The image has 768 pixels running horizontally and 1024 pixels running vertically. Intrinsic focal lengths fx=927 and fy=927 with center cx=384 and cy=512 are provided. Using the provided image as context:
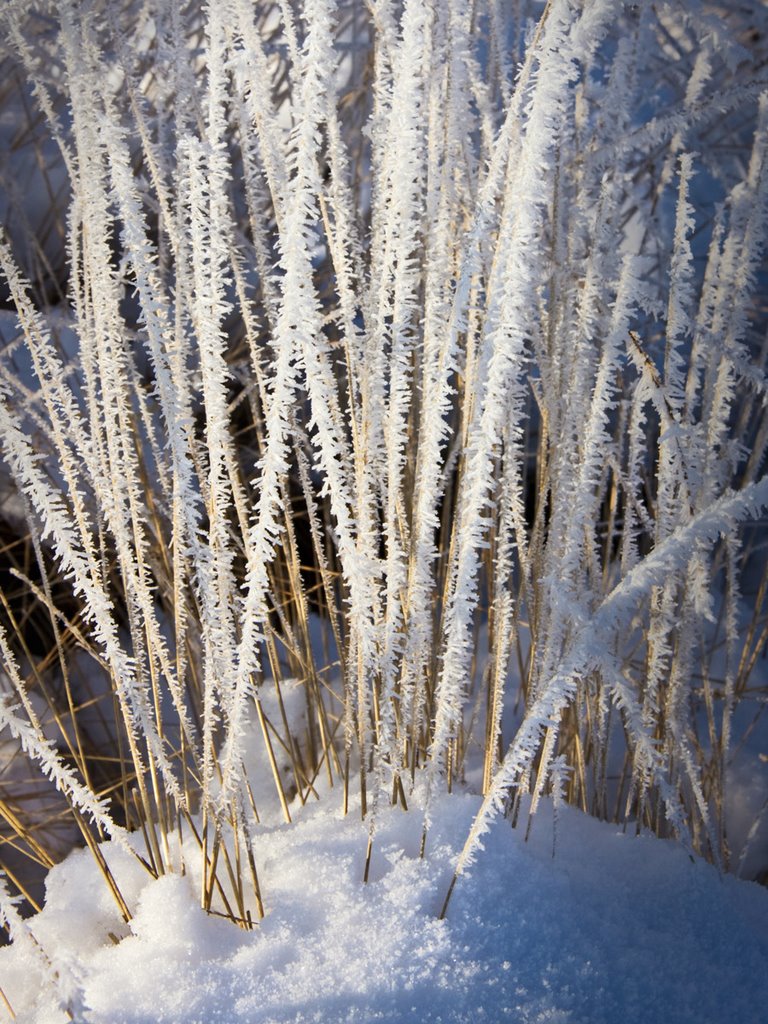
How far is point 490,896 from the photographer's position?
838 millimetres

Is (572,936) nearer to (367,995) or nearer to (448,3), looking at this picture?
(367,995)

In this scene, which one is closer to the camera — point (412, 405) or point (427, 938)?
point (427, 938)

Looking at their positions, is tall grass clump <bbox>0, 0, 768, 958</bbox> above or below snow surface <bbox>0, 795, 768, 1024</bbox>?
above

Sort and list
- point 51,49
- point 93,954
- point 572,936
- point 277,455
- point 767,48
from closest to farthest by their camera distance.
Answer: point 277,455, point 572,936, point 93,954, point 51,49, point 767,48

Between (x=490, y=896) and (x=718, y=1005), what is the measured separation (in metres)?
0.20

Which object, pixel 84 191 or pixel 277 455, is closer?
pixel 277 455

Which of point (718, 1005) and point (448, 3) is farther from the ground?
point (448, 3)

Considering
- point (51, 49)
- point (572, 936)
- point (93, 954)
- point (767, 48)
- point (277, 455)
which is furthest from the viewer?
point (767, 48)

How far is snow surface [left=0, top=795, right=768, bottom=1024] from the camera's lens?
2.48 feet

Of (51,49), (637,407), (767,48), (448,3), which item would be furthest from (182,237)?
(767,48)

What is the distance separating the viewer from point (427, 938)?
798 mm

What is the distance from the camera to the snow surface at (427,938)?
76 centimetres

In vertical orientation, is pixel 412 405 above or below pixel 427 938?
above

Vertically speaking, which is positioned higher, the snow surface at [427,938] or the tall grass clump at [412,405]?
the tall grass clump at [412,405]
